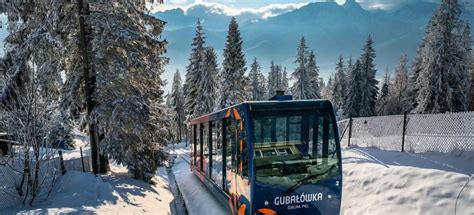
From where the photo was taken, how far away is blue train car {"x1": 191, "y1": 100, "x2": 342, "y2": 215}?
23.2 feet

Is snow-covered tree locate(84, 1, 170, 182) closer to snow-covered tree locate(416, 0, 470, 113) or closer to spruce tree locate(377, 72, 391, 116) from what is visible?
snow-covered tree locate(416, 0, 470, 113)

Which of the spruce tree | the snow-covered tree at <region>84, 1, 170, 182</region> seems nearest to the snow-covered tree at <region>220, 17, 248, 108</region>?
the snow-covered tree at <region>84, 1, 170, 182</region>

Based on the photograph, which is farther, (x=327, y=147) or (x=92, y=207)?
(x=92, y=207)

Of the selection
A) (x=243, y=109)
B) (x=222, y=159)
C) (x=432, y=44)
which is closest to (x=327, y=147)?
(x=243, y=109)

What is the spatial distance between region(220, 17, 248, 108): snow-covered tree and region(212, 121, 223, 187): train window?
18920 millimetres

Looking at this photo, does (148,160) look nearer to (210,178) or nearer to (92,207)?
(210,178)

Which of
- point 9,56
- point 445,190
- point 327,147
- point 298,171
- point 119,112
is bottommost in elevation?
point 445,190

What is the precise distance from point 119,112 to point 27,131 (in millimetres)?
3540

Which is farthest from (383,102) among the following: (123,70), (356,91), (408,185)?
(123,70)

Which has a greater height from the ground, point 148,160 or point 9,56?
point 9,56

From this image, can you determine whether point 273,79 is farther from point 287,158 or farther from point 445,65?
point 287,158

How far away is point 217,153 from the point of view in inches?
431

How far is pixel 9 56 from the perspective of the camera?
39.5 ft

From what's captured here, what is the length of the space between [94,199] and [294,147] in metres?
6.15
